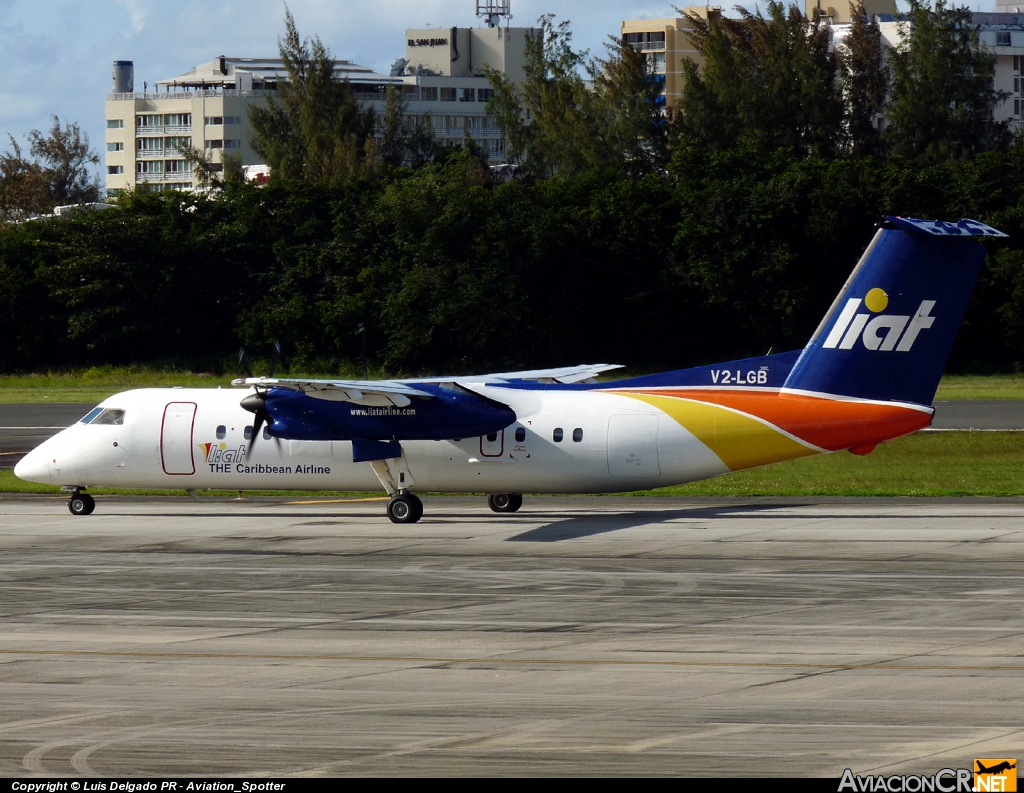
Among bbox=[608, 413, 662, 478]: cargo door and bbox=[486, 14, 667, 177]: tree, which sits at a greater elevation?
bbox=[486, 14, 667, 177]: tree

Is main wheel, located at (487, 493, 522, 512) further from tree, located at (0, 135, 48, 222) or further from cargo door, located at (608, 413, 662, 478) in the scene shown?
tree, located at (0, 135, 48, 222)

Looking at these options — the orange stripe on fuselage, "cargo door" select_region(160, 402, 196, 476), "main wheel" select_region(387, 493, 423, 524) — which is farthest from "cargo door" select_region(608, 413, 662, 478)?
"cargo door" select_region(160, 402, 196, 476)

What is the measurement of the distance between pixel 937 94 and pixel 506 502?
67.0 metres

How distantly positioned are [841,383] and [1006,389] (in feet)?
136

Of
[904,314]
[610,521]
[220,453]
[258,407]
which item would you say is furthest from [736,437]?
[220,453]

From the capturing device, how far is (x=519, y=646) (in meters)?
15.7

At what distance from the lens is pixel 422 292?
238ft

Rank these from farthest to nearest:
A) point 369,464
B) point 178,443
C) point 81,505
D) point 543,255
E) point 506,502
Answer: point 543,255 → point 81,505 → point 506,502 → point 178,443 → point 369,464

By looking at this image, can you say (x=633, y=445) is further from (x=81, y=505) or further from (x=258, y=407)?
(x=81, y=505)

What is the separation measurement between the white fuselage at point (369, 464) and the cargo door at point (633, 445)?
20 millimetres

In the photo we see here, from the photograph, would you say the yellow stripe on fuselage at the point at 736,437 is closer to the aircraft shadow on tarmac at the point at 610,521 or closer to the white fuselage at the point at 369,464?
the white fuselage at the point at 369,464

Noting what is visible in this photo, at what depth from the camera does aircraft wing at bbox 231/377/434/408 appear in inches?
1017

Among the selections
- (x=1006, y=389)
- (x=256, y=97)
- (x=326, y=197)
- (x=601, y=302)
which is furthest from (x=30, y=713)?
(x=256, y=97)

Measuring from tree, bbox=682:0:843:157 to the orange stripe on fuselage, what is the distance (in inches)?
2457
